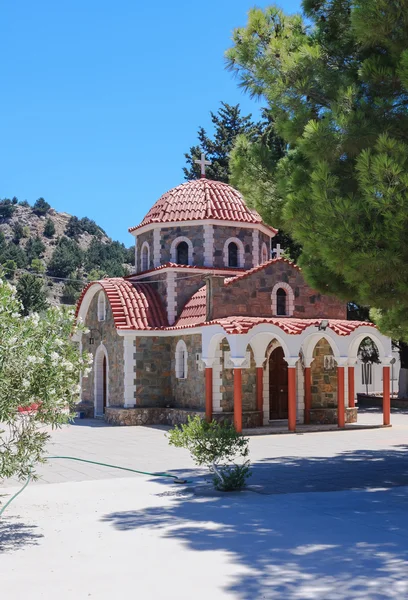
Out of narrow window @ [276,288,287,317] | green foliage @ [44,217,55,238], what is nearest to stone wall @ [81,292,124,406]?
narrow window @ [276,288,287,317]

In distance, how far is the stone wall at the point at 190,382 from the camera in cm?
2192

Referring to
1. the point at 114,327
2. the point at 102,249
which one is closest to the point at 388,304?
the point at 114,327

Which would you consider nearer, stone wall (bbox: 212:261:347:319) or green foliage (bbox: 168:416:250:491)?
green foliage (bbox: 168:416:250:491)

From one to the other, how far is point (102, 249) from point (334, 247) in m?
90.2

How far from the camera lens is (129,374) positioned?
2297cm

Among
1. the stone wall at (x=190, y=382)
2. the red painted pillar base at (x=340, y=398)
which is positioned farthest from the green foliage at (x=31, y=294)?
the red painted pillar base at (x=340, y=398)

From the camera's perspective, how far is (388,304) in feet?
35.8

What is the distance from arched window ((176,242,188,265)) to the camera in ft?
81.5

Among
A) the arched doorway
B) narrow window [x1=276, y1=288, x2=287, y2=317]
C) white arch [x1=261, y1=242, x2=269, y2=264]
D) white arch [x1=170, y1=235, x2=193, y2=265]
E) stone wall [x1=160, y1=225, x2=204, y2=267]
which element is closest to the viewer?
narrow window [x1=276, y1=288, x2=287, y2=317]

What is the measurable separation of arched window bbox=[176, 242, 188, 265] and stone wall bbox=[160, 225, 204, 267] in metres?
0.32

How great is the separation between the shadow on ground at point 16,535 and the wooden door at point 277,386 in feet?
47.4

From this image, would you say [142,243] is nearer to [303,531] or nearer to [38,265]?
[303,531]

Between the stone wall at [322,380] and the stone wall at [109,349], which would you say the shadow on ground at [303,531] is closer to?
the stone wall at [322,380]

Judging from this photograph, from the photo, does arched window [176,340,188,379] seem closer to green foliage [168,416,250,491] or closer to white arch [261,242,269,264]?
white arch [261,242,269,264]
